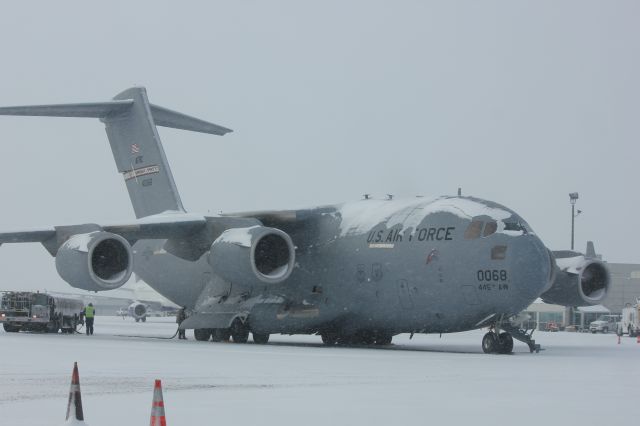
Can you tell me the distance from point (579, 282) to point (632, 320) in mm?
20617

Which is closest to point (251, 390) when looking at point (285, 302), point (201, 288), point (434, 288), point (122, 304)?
point (434, 288)

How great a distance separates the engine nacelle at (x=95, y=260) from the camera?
2331cm

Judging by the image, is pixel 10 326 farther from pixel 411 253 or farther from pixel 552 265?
pixel 552 265

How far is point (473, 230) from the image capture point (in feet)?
71.1

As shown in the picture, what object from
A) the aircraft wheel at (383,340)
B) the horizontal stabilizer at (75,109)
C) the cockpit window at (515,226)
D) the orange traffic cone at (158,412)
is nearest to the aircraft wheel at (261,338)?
the aircraft wheel at (383,340)

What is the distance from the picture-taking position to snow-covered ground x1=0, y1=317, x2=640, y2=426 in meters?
9.41

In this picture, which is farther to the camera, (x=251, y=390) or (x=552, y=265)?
(x=552, y=265)

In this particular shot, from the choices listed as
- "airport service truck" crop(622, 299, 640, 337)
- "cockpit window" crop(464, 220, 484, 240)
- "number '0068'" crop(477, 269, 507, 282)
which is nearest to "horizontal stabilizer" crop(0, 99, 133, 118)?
"cockpit window" crop(464, 220, 484, 240)

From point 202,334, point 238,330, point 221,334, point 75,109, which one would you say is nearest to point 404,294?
point 238,330

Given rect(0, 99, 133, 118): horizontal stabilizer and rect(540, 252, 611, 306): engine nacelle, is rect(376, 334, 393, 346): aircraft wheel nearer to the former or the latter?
rect(540, 252, 611, 306): engine nacelle

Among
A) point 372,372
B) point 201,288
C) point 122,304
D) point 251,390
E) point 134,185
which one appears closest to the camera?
point 251,390

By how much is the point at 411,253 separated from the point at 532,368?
259 inches

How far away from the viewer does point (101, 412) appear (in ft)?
31.2

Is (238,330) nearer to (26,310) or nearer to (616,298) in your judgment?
(26,310)
